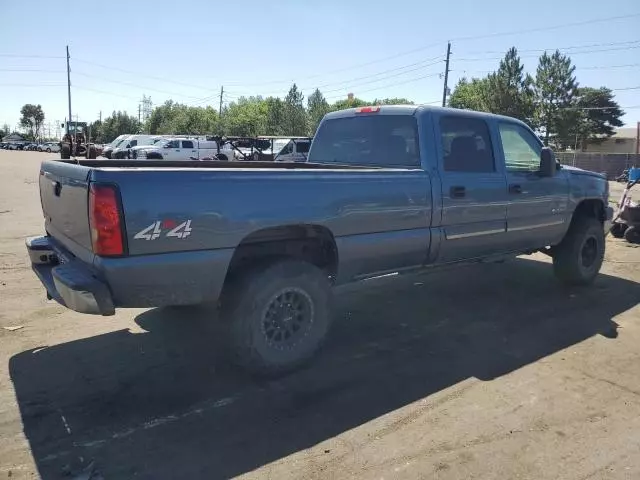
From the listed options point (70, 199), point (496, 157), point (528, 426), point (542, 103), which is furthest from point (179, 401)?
point (542, 103)

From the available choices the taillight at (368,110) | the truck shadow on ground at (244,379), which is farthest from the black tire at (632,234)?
the taillight at (368,110)

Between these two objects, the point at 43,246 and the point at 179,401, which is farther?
the point at 43,246

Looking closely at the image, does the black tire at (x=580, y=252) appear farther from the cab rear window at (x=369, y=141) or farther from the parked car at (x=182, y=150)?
the parked car at (x=182, y=150)

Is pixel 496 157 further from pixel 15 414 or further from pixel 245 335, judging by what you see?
pixel 15 414

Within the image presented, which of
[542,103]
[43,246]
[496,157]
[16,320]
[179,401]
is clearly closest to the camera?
[179,401]

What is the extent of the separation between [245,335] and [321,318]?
25.5 inches

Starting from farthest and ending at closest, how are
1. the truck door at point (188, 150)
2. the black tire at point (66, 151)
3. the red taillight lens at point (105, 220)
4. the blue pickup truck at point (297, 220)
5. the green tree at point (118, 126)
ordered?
1. the green tree at point (118, 126)
2. the truck door at point (188, 150)
3. the black tire at point (66, 151)
4. the blue pickup truck at point (297, 220)
5. the red taillight lens at point (105, 220)

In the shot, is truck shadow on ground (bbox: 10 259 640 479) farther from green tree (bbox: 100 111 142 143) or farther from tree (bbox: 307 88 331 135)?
green tree (bbox: 100 111 142 143)

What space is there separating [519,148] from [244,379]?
3.82 m

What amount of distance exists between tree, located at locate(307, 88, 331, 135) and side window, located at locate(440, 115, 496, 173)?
50.5m

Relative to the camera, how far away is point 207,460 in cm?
286

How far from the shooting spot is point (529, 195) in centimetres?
558

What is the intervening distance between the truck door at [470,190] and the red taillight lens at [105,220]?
2.73 metres

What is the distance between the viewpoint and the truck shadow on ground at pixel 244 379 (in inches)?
117
